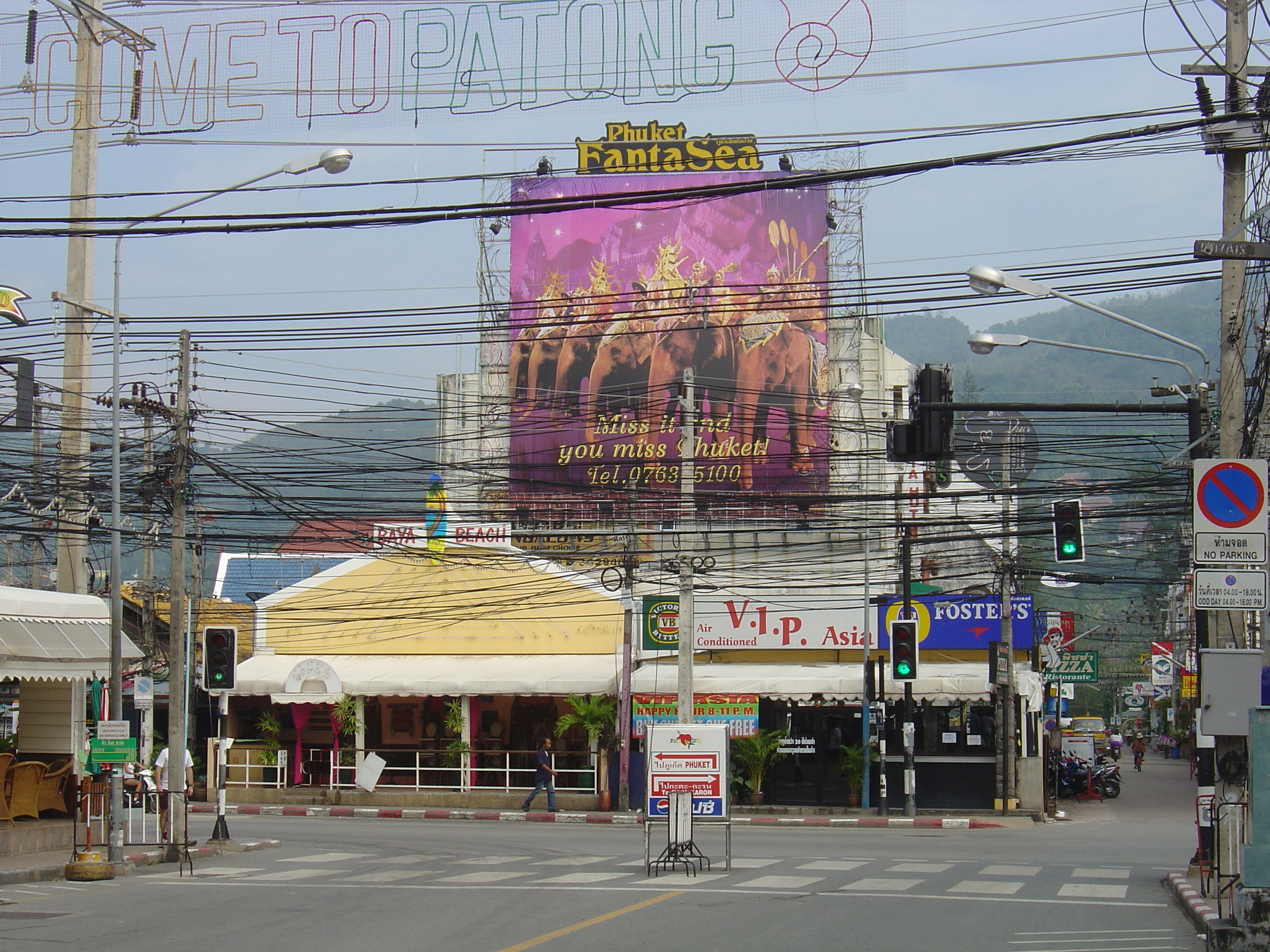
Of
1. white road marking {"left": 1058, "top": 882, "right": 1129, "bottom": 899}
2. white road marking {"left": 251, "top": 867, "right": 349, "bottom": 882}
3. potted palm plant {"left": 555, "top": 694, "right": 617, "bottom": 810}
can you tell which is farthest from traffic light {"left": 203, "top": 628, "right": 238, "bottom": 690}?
white road marking {"left": 1058, "top": 882, "right": 1129, "bottom": 899}

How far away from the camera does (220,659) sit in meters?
23.5

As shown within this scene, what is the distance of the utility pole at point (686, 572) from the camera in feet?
92.9

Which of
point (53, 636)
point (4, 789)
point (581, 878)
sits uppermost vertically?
point (53, 636)

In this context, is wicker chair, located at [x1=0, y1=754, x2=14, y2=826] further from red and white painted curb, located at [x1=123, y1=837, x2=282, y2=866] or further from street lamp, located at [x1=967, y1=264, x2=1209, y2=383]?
street lamp, located at [x1=967, y1=264, x2=1209, y2=383]

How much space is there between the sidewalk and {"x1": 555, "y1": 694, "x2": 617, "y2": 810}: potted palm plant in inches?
399

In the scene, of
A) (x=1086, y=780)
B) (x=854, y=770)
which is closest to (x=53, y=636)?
(x=854, y=770)

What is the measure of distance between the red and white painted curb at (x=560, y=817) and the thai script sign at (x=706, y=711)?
6.95ft

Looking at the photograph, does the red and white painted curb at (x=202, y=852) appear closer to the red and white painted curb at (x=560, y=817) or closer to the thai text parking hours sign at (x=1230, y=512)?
the red and white painted curb at (x=560, y=817)

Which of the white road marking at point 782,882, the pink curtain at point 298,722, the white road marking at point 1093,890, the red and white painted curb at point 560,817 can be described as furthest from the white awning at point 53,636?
the white road marking at point 1093,890

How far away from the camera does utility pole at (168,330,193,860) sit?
917 inches

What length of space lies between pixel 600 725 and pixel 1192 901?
810 inches

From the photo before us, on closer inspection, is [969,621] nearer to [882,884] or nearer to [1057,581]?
[1057,581]

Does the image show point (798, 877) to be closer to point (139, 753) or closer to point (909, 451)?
point (909, 451)

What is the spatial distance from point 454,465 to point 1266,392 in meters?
13.3
